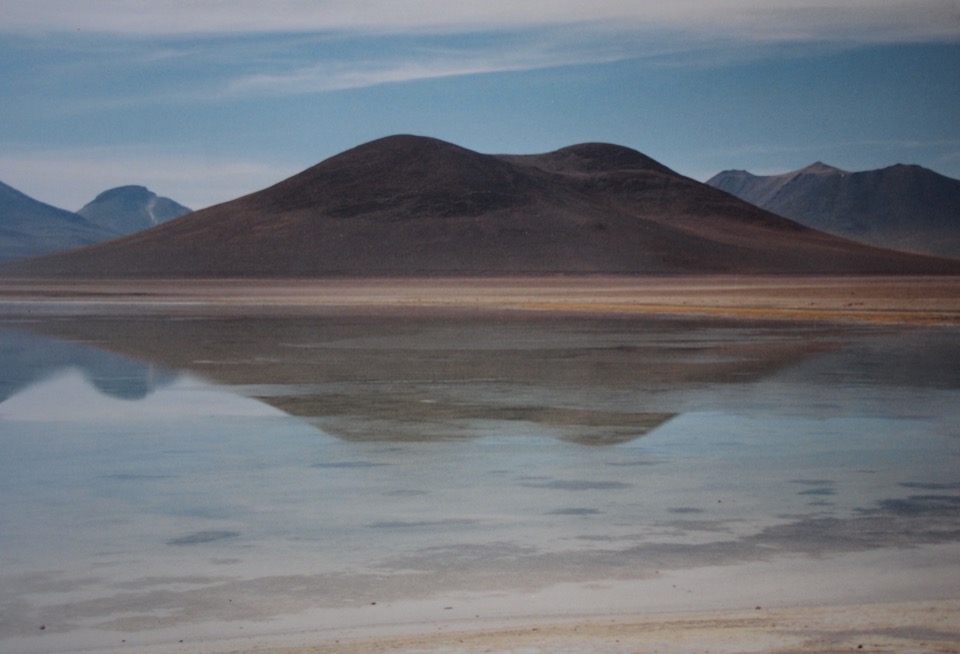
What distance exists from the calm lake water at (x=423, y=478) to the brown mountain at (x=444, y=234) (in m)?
92.5

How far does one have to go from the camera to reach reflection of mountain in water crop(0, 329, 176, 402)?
16.7 meters

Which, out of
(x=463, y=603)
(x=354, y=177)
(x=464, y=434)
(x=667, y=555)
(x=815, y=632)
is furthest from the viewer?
(x=354, y=177)

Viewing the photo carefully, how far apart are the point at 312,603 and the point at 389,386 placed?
10.2 metres

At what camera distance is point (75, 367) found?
1984cm

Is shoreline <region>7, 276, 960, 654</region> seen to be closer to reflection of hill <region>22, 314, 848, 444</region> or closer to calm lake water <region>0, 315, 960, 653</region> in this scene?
calm lake water <region>0, 315, 960, 653</region>

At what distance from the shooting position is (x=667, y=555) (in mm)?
7094

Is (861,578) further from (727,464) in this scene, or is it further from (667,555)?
(727,464)

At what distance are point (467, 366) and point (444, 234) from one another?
10422cm

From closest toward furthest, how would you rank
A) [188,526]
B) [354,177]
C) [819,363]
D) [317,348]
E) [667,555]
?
[667,555] → [188,526] → [819,363] → [317,348] → [354,177]

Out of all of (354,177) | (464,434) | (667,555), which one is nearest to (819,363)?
(464,434)

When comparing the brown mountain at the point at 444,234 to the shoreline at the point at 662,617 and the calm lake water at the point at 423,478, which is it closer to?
the calm lake water at the point at 423,478

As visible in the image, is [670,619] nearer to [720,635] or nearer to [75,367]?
[720,635]

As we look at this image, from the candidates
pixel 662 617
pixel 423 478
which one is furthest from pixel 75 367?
pixel 662 617

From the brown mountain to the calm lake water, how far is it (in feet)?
303
